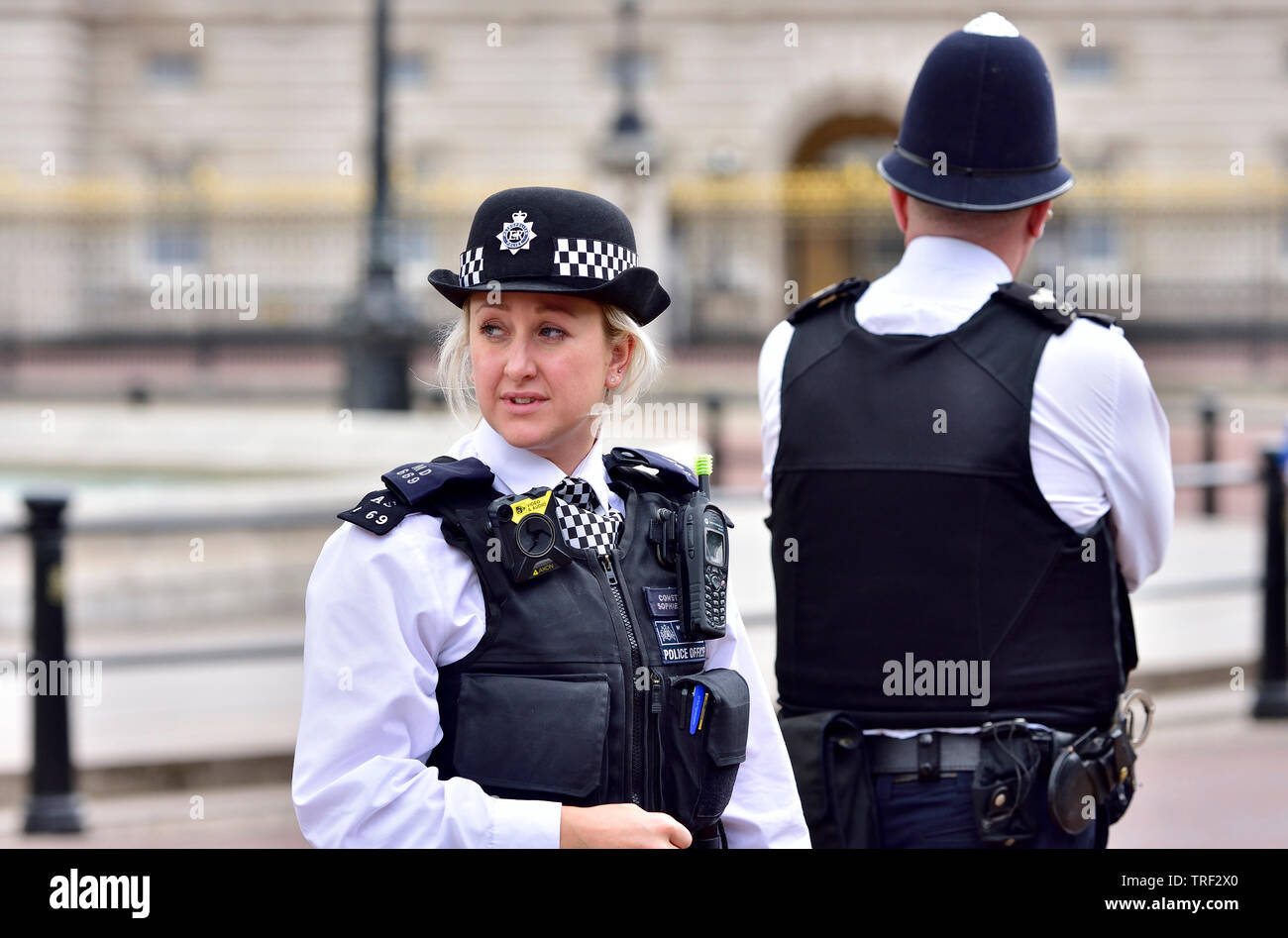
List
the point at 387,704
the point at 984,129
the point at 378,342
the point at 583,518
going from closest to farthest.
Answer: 1. the point at 387,704
2. the point at 583,518
3. the point at 984,129
4. the point at 378,342

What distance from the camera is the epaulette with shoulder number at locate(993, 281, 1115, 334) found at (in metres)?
3.24

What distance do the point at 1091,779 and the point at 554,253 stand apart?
1.36 metres

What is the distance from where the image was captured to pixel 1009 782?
3.14 metres

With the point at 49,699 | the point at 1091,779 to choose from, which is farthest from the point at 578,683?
the point at 49,699

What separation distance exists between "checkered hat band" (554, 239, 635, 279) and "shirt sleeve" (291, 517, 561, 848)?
0.42 m

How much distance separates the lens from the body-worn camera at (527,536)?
2.37 metres

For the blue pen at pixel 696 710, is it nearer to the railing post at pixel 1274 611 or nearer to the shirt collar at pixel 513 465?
the shirt collar at pixel 513 465

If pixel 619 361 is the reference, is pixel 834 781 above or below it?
below

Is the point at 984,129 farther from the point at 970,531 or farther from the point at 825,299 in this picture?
the point at 970,531

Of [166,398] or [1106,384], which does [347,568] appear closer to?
[1106,384]
